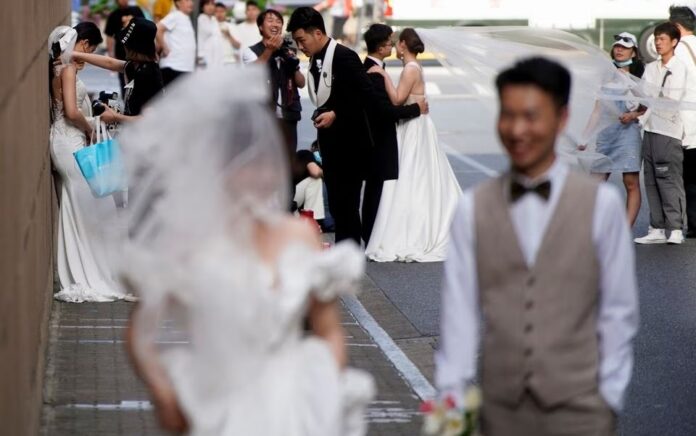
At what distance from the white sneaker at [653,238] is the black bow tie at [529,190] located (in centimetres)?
988

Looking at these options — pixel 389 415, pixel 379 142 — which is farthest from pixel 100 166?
pixel 389 415

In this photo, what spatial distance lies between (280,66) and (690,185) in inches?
170

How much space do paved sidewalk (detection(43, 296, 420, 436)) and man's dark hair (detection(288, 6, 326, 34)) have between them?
2181 millimetres

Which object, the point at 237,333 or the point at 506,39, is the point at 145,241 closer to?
the point at 237,333

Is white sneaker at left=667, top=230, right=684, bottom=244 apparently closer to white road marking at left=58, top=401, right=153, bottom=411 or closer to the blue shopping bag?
the blue shopping bag

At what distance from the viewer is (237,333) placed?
12.8ft

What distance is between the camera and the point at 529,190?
4.26 m

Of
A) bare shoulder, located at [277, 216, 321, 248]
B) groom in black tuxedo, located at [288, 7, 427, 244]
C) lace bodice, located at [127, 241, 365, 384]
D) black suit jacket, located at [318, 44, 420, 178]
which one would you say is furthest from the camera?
black suit jacket, located at [318, 44, 420, 178]

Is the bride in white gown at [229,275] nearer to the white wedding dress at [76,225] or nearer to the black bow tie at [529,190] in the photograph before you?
the black bow tie at [529,190]

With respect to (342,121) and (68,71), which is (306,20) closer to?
(342,121)

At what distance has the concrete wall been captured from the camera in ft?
16.9

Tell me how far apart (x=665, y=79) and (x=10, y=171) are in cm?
911

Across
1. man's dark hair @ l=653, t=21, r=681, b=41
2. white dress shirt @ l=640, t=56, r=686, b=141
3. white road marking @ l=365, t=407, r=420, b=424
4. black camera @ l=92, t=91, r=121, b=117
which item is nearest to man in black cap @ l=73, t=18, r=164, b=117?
black camera @ l=92, t=91, r=121, b=117

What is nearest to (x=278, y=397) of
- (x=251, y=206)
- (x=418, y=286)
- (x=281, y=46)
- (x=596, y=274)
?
(x=251, y=206)
